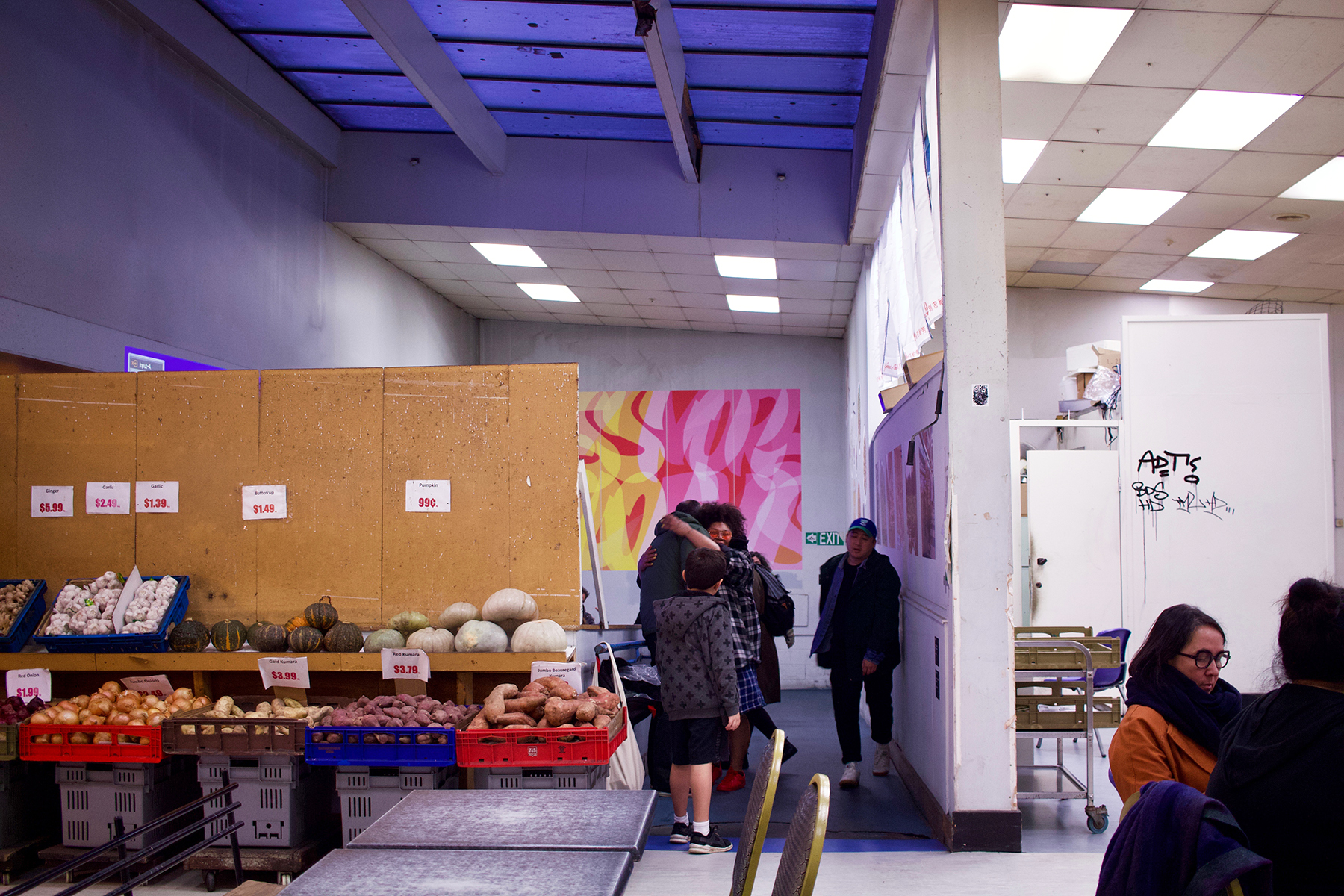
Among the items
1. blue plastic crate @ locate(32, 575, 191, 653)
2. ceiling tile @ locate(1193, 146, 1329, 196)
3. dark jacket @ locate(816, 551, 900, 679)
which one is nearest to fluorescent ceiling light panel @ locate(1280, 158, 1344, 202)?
ceiling tile @ locate(1193, 146, 1329, 196)

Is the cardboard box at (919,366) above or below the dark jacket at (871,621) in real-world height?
above

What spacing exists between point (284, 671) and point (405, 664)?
0.57 meters

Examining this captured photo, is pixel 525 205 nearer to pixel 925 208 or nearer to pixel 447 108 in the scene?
pixel 447 108

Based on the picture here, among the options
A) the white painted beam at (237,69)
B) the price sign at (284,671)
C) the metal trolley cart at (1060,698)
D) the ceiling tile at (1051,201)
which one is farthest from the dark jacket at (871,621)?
the white painted beam at (237,69)

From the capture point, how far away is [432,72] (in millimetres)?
5641

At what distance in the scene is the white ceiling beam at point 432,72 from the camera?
16.3 feet

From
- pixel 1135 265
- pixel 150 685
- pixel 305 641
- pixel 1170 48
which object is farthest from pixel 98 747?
pixel 1135 265

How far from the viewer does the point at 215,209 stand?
19.2 ft

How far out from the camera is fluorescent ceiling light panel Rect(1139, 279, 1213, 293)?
813 cm

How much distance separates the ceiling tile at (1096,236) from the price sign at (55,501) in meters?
6.67

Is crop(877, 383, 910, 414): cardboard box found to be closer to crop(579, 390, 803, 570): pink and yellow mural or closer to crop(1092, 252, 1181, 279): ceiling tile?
crop(1092, 252, 1181, 279): ceiling tile

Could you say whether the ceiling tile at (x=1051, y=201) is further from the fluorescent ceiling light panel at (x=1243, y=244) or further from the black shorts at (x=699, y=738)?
the black shorts at (x=699, y=738)

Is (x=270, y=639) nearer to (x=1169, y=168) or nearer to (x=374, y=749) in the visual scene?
(x=374, y=749)

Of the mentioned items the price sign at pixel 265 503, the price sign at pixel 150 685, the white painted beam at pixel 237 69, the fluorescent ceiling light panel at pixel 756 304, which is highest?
the white painted beam at pixel 237 69
